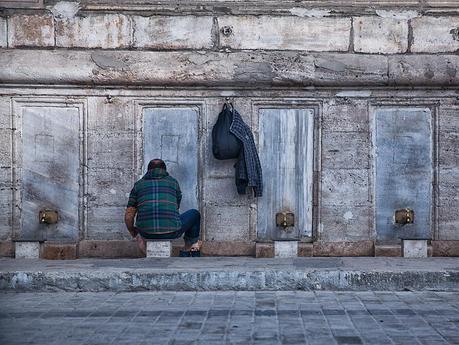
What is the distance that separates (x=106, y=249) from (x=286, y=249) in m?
2.29

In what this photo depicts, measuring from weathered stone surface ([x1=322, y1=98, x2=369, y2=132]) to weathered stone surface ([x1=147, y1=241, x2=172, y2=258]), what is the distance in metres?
2.60

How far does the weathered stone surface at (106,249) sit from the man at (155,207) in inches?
23.2

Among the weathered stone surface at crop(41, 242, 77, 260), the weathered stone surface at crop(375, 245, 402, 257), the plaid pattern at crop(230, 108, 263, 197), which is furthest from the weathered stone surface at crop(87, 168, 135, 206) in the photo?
the weathered stone surface at crop(375, 245, 402, 257)

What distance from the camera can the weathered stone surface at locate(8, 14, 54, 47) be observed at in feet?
38.7

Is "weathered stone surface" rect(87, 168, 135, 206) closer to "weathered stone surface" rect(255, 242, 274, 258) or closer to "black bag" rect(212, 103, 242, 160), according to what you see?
"black bag" rect(212, 103, 242, 160)

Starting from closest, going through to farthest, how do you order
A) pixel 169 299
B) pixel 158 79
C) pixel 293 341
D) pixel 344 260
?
1. pixel 293 341
2. pixel 169 299
3. pixel 344 260
4. pixel 158 79

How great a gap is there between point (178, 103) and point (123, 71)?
2.66 feet

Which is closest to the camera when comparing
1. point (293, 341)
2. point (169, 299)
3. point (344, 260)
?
point (293, 341)

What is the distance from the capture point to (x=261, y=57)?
11867 millimetres

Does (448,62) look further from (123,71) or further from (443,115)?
(123,71)

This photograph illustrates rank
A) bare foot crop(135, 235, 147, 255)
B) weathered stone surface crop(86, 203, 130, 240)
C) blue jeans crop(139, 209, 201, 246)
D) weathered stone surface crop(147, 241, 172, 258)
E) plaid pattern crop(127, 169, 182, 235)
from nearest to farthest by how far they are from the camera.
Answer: plaid pattern crop(127, 169, 182, 235) < weathered stone surface crop(147, 241, 172, 258) < bare foot crop(135, 235, 147, 255) < blue jeans crop(139, 209, 201, 246) < weathered stone surface crop(86, 203, 130, 240)

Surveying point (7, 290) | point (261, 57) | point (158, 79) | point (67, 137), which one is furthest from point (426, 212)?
point (7, 290)

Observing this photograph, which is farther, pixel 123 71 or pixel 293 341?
pixel 123 71

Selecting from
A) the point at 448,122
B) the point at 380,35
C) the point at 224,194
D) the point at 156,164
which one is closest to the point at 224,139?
the point at 224,194
